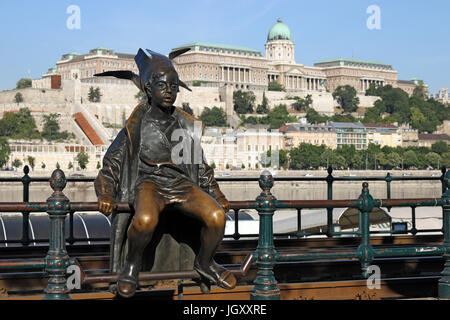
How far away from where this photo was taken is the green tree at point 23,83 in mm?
119312

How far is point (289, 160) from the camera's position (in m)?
85.1

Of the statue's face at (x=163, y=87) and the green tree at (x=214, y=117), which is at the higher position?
the green tree at (x=214, y=117)

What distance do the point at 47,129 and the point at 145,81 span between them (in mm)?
86353

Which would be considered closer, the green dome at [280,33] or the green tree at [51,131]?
the green tree at [51,131]

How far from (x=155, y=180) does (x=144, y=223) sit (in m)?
0.34

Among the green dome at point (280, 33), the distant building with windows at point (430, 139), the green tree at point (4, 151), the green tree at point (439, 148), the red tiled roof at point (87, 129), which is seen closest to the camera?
the green tree at point (4, 151)

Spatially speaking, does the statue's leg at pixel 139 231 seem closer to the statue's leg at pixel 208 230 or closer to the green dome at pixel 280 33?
the statue's leg at pixel 208 230

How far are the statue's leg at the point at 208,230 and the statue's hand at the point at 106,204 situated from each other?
0.36m

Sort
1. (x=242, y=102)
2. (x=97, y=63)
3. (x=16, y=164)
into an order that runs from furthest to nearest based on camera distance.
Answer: (x=97, y=63) < (x=242, y=102) < (x=16, y=164)

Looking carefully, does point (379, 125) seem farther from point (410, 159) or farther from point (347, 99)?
point (410, 159)

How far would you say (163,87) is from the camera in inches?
176

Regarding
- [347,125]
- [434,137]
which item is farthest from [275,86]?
[434,137]

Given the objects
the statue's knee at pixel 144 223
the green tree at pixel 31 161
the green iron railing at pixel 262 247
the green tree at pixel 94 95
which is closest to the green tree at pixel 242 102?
the green tree at pixel 94 95
